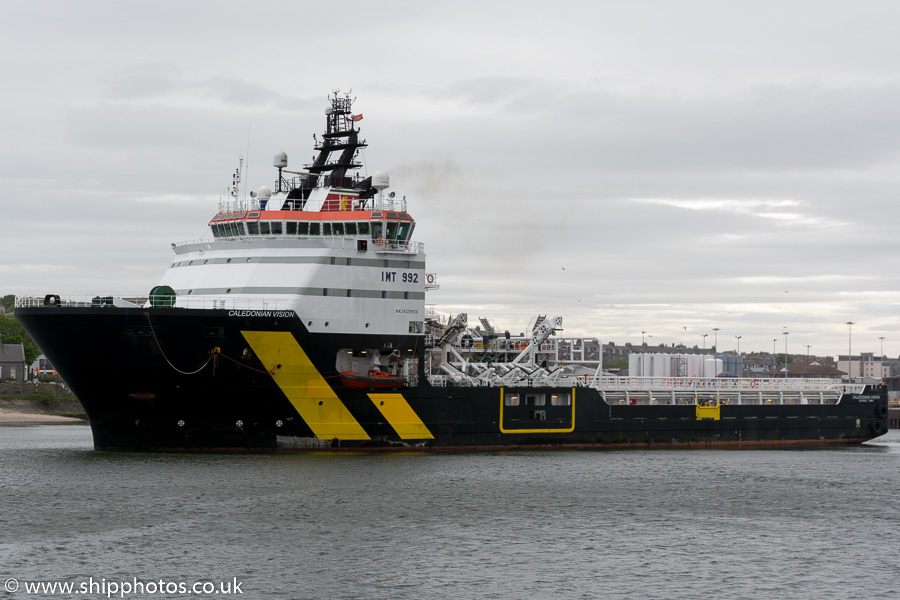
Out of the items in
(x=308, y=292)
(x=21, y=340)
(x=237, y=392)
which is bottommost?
(x=237, y=392)

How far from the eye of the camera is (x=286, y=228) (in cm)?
3934

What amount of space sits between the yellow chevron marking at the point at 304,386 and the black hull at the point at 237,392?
3cm

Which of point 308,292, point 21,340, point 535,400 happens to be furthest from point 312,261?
point 21,340

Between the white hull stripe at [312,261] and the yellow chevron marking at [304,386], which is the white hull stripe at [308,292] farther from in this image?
the yellow chevron marking at [304,386]

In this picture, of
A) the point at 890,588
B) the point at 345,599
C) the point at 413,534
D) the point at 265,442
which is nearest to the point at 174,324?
the point at 265,442

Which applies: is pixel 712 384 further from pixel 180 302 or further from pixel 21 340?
pixel 21 340

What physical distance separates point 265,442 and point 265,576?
1561 cm

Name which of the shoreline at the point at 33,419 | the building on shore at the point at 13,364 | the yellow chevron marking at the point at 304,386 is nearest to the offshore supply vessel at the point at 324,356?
the yellow chevron marking at the point at 304,386

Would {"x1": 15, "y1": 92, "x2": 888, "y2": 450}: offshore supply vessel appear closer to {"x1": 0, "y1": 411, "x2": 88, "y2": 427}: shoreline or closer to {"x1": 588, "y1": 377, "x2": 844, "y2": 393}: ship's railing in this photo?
{"x1": 588, "y1": 377, "x2": 844, "y2": 393}: ship's railing

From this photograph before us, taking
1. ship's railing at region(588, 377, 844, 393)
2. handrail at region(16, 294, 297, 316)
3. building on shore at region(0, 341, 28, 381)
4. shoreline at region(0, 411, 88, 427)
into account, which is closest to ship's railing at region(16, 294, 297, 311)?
handrail at region(16, 294, 297, 316)

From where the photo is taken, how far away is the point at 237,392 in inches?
1420

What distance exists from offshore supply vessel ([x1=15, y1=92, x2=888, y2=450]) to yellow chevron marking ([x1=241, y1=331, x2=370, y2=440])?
0.05 m

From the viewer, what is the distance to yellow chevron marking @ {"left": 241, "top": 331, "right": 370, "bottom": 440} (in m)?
36.0

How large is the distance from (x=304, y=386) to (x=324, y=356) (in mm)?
1249
